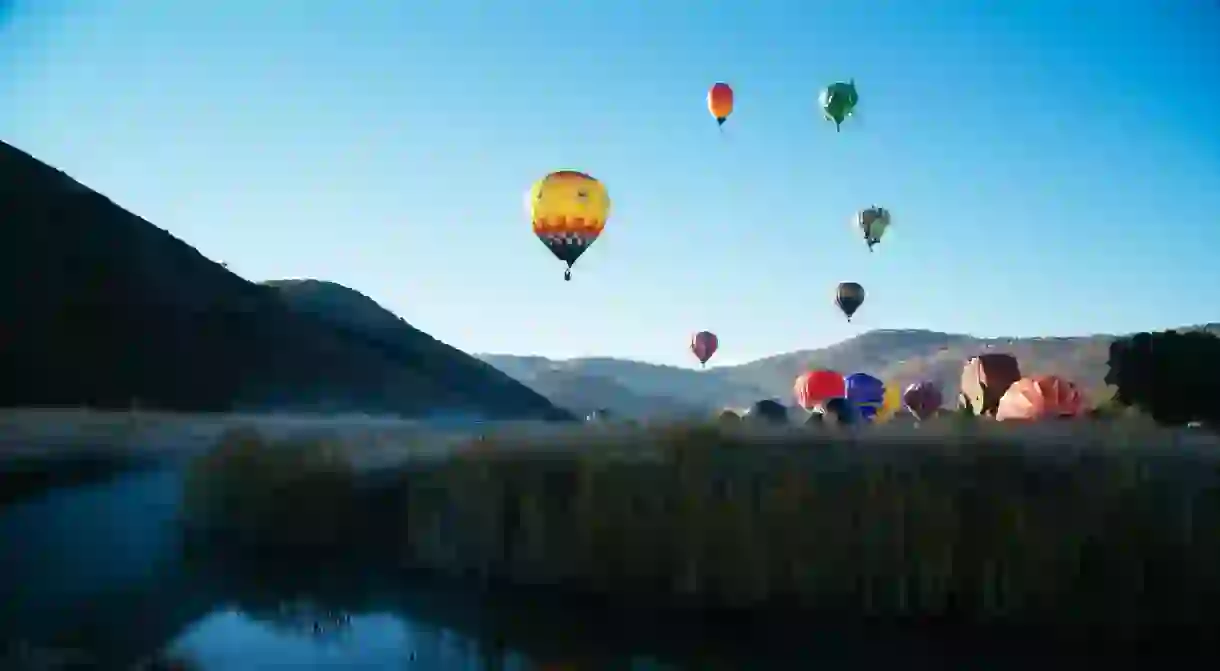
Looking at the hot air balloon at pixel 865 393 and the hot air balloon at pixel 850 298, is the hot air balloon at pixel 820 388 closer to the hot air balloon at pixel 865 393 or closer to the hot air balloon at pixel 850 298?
the hot air balloon at pixel 865 393

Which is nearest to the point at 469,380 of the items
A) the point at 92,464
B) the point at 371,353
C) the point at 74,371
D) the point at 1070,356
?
the point at 371,353

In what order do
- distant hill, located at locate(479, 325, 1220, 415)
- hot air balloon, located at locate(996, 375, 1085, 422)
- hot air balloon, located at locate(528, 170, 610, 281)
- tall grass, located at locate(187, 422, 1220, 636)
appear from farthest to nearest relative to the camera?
distant hill, located at locate(479, 325, 1220, 415) → hot air balloon, located at locate(528, 170, 610, 281) → hot air balloon, located at locate(996, 375, 1085, 422) → tall grass, located at locate(187, 422, 1220, 636)

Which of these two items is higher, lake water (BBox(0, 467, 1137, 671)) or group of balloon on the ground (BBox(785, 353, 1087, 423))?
group of balloon on the ground (BBox(785, 353, 1087, 423))

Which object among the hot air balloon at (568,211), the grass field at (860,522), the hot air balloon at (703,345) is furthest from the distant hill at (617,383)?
the grass field at (860,522)

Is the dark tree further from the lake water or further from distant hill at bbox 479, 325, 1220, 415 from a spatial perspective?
distant hill at bbox 479, 325, 1220, 415

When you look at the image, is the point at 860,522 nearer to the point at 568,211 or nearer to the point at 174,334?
the point at 568,211

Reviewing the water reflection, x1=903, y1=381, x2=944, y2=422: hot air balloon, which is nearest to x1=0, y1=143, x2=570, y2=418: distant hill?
x1=903, y1=381, x2=944, y2=422: hot air balloon

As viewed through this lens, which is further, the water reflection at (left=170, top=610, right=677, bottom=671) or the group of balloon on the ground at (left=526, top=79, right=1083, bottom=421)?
the group of balloon on the ground at (left=526, top=79, right=1083, bottom=421)
